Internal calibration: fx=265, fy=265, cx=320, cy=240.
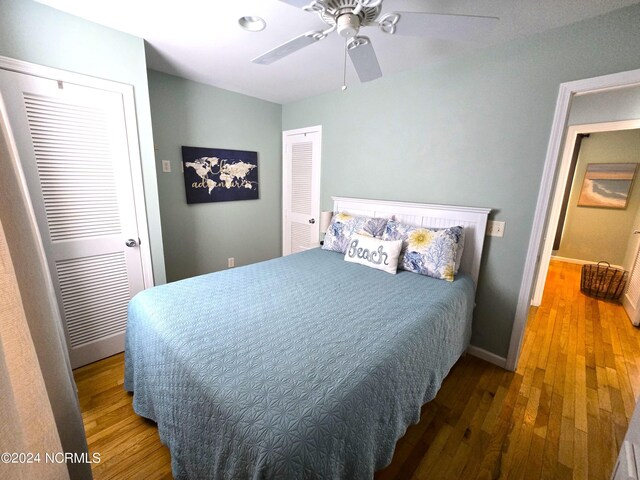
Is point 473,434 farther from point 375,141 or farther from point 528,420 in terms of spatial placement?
point 375,141

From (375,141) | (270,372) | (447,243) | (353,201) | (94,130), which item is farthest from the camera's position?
(353,201)

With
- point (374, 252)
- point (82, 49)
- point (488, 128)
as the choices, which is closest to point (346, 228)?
point (374, 252)

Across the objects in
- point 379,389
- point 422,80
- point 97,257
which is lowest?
point 379,389

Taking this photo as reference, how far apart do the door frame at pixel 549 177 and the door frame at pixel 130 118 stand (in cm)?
291

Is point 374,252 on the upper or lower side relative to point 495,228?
lower

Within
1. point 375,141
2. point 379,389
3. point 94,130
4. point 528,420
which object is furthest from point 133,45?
point 528,420

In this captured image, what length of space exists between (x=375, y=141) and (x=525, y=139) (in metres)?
1.22

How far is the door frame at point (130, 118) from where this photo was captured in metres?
1.57

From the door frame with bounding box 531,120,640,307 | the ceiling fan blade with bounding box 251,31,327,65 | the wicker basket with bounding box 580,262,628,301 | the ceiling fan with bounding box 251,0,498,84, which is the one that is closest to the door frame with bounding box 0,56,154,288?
the ceiling fan blade with bounding box 251,31,327,65

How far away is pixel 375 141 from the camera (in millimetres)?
2654

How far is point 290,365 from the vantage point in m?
1.04

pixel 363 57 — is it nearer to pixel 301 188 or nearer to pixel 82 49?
pixel 82 49

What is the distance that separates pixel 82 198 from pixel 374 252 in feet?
7.10

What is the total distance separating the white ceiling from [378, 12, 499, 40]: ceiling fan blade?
0.36 meters
